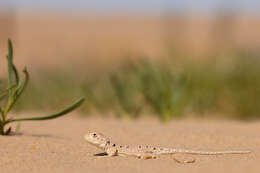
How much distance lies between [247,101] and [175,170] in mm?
7578

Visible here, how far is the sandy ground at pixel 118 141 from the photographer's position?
442 cm

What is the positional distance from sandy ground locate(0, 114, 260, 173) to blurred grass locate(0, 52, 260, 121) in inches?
66.9

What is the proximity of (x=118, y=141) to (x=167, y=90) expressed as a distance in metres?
2.88

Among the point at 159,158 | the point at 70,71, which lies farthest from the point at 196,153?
the point at 70,71

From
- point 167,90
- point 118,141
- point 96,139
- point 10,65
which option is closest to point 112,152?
point 96,139

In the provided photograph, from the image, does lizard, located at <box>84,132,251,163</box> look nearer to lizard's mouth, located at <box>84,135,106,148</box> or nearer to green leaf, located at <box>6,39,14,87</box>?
lizard's mouth, located at <box>84,135,106,148</box>

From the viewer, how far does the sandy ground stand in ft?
14.5

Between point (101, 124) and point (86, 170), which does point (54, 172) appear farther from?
point (101, 124)

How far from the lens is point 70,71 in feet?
41.9

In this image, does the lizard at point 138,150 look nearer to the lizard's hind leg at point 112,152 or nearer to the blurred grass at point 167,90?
the lizard's hind leg at point 112,152

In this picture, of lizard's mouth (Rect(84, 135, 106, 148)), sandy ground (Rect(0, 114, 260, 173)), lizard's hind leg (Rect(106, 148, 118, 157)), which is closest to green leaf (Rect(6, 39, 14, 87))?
sandy ground (Rect(0, 114, 260, 173))

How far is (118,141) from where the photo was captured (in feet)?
19.6

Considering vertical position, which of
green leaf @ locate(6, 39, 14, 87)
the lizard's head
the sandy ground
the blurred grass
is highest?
green leaf @ locate(6, 39, 14, 87)

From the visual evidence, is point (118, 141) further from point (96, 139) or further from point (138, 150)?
point (138, 150)
